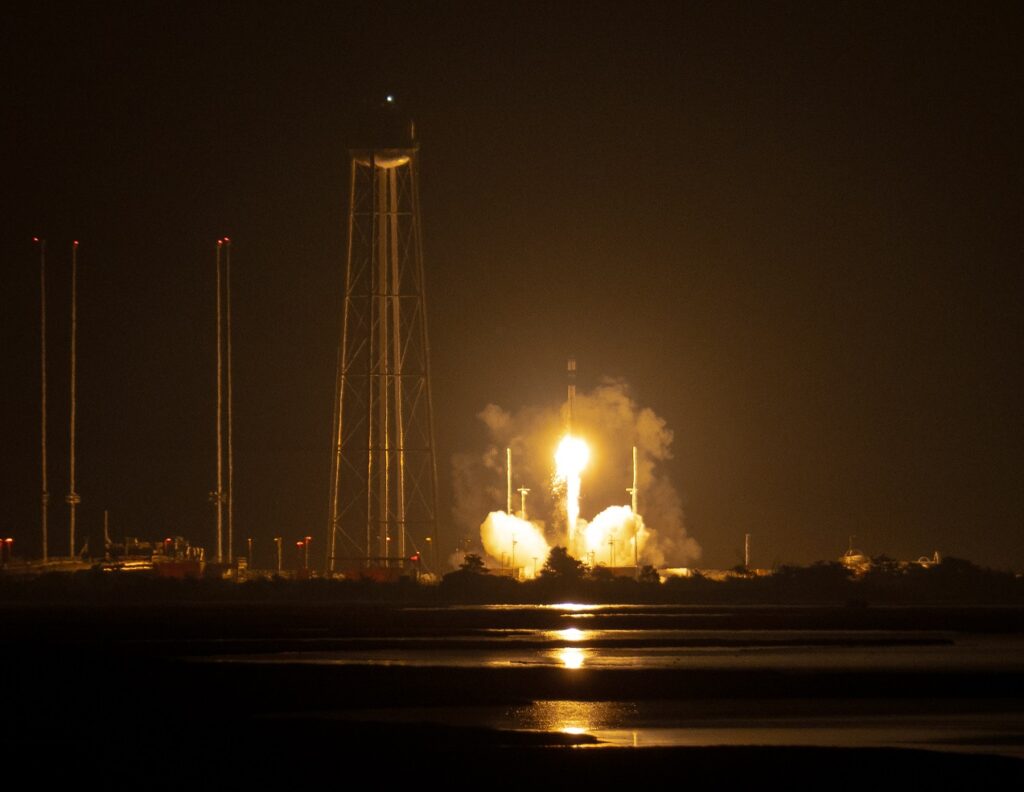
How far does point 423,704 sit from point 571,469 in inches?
4366

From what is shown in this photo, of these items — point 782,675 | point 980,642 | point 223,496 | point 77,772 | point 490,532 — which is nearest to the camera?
point 77,772

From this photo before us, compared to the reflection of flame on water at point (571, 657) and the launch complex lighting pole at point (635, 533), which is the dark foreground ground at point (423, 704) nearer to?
the reflection of flame on water at point (571, 657)

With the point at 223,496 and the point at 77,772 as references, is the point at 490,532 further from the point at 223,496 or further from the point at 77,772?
the point at 77,772

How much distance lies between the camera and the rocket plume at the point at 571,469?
155875mm

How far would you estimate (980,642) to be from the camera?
72.8 metres

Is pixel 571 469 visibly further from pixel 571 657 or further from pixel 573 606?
pixel 571 657

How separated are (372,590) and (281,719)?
3373 inches

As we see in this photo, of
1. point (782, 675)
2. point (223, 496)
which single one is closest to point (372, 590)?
point (223, 496)

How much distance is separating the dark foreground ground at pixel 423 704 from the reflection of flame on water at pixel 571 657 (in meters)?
1.58

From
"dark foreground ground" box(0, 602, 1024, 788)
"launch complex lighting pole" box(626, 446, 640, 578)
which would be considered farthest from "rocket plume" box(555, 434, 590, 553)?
"dark foreground ground" box(0, 602, 1024, 788)

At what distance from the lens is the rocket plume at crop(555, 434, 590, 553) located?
155875mm

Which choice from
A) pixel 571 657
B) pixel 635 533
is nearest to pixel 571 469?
pixel 635 533

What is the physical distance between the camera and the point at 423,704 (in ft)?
152

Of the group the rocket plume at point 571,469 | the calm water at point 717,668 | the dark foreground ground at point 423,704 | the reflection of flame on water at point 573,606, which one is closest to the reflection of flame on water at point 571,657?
the calm water at point 717,668
